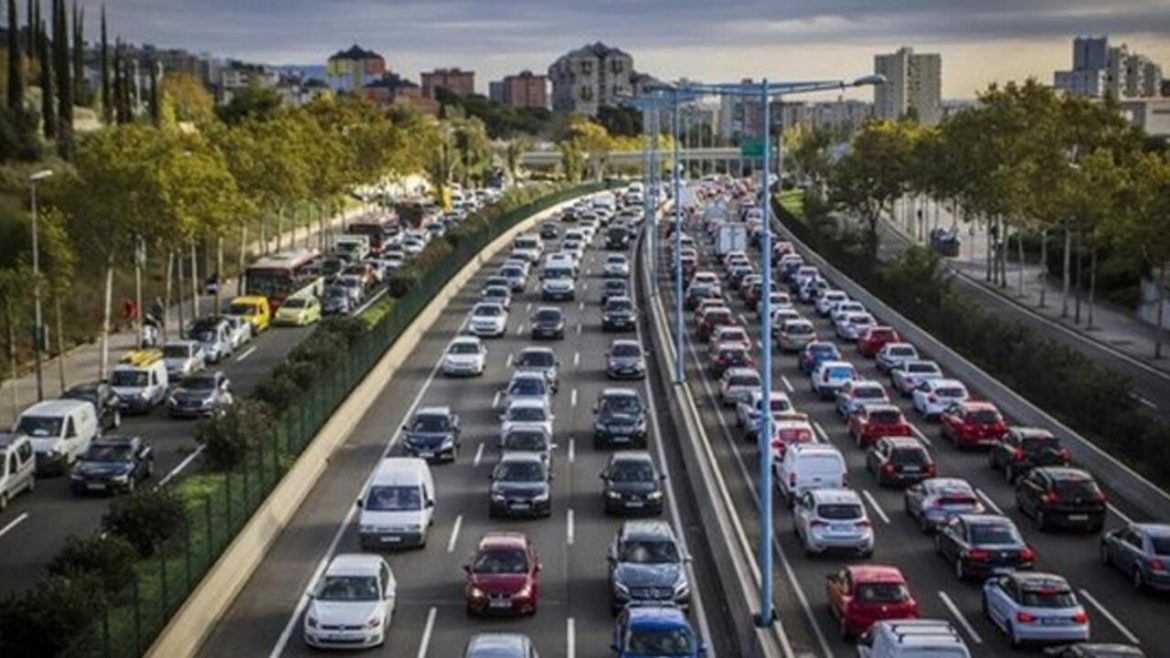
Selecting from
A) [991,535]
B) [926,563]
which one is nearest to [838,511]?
[926,563]

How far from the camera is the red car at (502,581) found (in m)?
29.7

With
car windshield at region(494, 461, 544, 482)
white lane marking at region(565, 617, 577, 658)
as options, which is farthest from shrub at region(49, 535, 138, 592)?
car windshield at region(494, 461, 544, 482)

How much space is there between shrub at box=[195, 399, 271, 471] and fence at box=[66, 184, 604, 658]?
0.32 metres

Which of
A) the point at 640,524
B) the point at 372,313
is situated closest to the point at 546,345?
the point at 372,313

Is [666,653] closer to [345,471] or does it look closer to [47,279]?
[345,471]

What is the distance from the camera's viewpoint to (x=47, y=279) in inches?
2156

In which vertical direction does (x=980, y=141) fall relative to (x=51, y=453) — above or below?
above

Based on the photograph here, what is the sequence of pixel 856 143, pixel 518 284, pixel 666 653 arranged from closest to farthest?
pixel 666 653
pixel 518 284
pixel 856 143

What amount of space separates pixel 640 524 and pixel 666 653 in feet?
22.7

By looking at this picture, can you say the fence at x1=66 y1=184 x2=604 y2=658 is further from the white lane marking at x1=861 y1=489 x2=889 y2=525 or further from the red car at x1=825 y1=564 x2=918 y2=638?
the white lane marking at x1=861 y1=489 x2=889 y2=525

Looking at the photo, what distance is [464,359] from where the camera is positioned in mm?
58781

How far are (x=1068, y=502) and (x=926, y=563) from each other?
4.39m

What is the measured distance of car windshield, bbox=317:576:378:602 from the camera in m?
28.5

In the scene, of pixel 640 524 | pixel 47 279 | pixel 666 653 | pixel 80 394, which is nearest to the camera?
pixel 666 653
